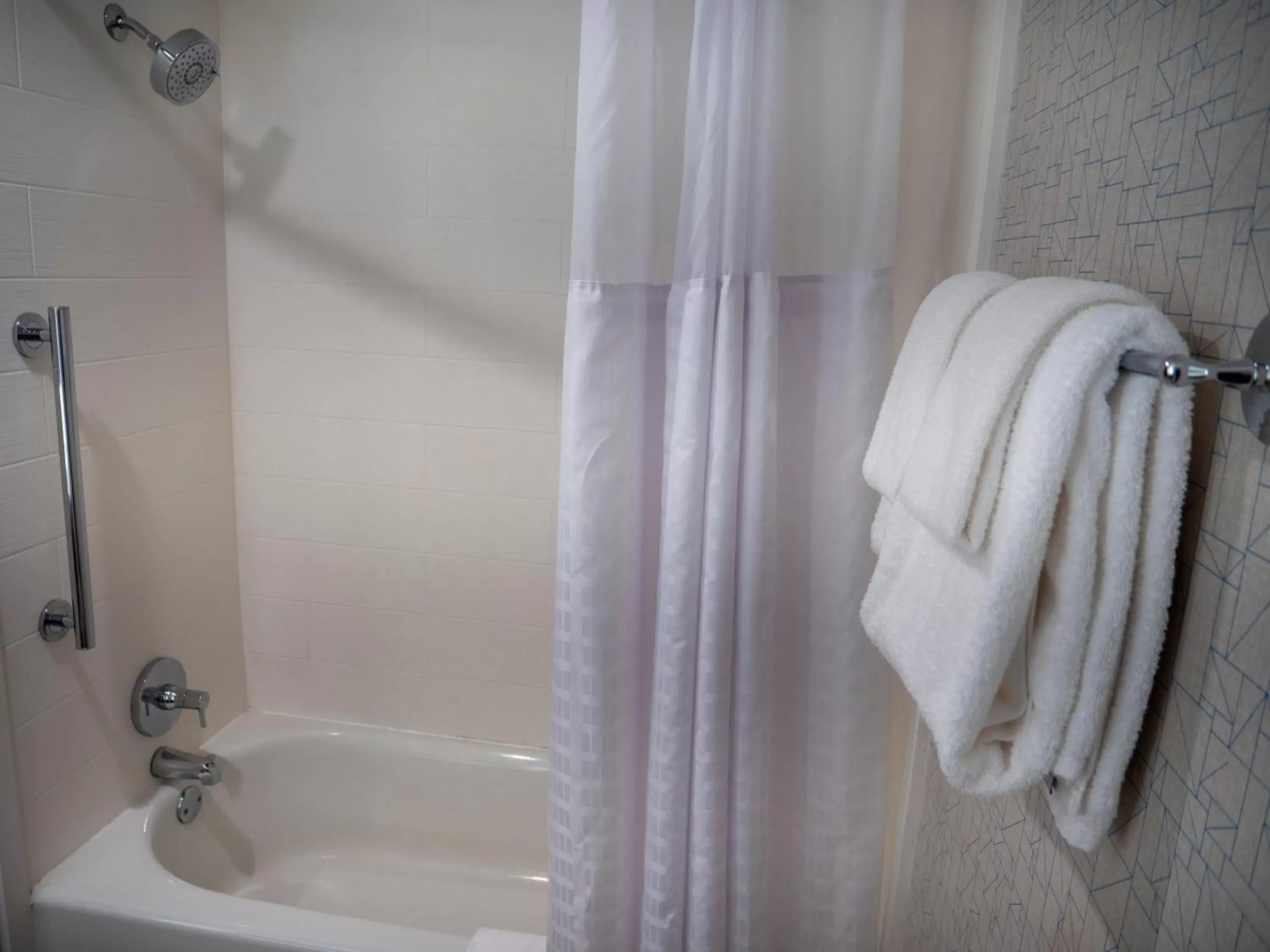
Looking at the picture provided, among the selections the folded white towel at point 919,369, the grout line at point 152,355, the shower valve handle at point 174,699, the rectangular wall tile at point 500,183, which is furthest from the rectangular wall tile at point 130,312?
the folded white towel at point 919,369

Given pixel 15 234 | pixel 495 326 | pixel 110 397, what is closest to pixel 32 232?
pixel 15 234

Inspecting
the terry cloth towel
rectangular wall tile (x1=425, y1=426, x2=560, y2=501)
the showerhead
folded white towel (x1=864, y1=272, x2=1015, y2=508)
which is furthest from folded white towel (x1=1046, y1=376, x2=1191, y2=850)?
the showerhead

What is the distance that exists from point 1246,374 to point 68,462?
1.51 meters

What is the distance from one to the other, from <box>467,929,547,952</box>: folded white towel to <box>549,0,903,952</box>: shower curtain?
0.37 feet

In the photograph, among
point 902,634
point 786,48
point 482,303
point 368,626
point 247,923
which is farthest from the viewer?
point 368,626

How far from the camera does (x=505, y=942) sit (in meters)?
1.39

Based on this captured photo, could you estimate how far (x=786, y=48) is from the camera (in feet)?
3.65

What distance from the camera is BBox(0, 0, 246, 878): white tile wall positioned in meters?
1.37

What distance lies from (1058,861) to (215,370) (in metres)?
1.73

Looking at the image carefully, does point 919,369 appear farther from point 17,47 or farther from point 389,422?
point 17,47

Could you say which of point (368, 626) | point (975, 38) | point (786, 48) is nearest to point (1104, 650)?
point (786, 48)

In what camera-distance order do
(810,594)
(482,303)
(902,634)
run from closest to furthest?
(902,634)
(810,594)
(482,303)

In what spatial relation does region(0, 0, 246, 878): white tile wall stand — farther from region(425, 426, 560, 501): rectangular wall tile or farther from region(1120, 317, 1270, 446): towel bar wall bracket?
region(1120, 317, 1270, 446): towel bar wall bracket

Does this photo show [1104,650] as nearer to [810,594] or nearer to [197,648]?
[810,594]
